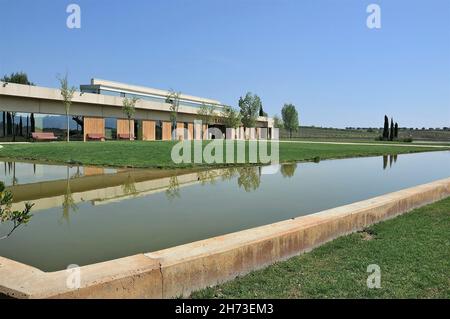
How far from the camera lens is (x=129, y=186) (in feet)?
34.7

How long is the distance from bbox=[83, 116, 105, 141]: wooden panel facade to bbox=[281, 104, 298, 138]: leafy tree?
56.3 m

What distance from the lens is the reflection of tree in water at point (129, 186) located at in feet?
31.7

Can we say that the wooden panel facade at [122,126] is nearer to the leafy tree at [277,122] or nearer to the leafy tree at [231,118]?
the leafy tree at [231,118]

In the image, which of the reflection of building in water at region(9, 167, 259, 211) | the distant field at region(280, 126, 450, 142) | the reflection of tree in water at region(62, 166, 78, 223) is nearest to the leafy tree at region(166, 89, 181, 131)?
the reflection of building in water at region(9, 167, 259, 211)

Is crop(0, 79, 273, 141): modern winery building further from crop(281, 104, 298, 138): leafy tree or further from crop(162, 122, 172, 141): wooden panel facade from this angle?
crop(281, 104, 298, 138): leafy tree

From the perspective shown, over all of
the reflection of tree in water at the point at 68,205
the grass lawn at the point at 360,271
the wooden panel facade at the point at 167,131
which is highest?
the wooden panel facade at the point at 167,131

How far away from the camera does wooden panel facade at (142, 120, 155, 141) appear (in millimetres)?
43875

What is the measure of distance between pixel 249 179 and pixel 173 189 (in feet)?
10.3

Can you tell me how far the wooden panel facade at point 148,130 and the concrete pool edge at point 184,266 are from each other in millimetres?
39694

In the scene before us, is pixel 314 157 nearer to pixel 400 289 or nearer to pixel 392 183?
pixel 392 183

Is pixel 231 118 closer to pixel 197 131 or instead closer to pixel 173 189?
pixel 197 131

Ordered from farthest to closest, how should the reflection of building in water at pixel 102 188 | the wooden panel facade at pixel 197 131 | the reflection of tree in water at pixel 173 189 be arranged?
the wooden panel facade at pixel 197 131, the reflection of tree in water at pixel 173 189, the reflection of building in water at pixel 102 188

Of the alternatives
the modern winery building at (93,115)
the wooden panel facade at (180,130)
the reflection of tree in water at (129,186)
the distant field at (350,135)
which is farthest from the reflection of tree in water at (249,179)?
the distant field at (350,135)
